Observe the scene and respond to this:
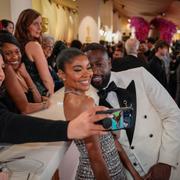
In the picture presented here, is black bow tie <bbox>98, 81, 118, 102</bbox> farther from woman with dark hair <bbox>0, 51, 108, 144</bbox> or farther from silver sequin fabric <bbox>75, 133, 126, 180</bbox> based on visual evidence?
woman with dark hair <bbox>0, 51, 108, 144</bbox>

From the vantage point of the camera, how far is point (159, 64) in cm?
484

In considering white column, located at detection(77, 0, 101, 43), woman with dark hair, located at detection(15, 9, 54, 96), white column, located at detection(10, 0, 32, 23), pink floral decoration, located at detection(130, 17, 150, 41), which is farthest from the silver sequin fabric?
pink floral decoration, located at detection(130, 17, 150, 41)

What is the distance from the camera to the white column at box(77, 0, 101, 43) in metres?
9.91

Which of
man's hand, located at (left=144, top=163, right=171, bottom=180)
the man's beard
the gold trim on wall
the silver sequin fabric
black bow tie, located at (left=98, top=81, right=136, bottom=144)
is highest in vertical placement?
the gold trim on wall

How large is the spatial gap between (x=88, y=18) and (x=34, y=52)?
7715 mm

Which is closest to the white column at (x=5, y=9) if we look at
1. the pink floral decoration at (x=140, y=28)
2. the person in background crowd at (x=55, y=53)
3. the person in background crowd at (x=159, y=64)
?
the person in background crowd at (x=55, y=53)

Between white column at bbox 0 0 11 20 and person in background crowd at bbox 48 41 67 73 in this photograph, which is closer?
person in background crowd at bbox 48 41 67 73

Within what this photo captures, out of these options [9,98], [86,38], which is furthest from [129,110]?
[86,38]

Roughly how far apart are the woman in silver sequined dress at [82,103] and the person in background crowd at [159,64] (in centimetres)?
335

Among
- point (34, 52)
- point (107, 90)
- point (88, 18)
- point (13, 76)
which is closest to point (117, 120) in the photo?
point (107, 90)

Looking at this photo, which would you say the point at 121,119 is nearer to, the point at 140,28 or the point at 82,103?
the point at 82,103

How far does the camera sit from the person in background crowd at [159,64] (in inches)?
185

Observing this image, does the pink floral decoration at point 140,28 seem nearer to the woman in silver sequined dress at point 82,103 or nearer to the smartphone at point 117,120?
the woman in silver sequined dress at point 82,103

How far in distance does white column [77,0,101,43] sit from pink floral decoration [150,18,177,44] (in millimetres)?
5223
